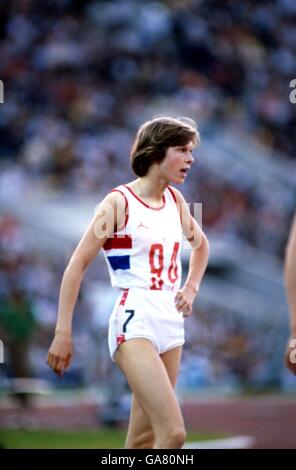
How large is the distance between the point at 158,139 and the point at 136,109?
15245 mm

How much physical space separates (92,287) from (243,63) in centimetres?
786

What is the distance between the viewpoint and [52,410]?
44.4ft

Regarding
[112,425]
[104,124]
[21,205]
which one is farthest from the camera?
[104,124]

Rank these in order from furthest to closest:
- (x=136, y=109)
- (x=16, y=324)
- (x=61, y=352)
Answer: (x=136, y=109) < (x=16, y=324) < (x=61, y=352)

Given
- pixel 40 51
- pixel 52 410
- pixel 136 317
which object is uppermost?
pixel 40 51

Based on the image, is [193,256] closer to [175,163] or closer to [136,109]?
[175,163]

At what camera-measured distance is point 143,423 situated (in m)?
5.32

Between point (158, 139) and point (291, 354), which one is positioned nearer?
point (291, 354)

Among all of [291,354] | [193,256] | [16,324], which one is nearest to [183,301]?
[193,256]

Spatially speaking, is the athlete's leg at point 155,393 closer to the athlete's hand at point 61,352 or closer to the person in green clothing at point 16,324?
the athlete's hand at point 61,352

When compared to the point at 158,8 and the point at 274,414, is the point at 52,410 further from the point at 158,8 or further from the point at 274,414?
the point at 158,8

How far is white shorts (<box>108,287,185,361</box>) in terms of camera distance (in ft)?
17.3

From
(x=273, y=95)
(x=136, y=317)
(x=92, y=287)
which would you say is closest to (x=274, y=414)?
(x=92, y=287)

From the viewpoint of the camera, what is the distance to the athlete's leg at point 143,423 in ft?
17.4
